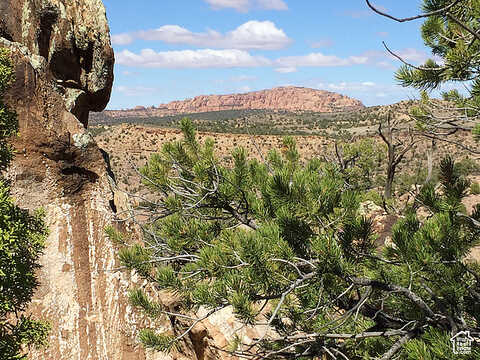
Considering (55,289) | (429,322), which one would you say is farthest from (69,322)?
(429,322)

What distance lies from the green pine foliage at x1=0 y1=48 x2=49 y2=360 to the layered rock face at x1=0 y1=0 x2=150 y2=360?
81 cm

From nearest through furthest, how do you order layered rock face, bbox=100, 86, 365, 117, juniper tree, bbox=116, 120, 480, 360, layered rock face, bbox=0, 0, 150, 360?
juniper tree, bbox=116, 120, 480, 360 < layered rock face, bbox=0, 0, 150, 360 < layered rock face, bbox=100, 86, 365, 117

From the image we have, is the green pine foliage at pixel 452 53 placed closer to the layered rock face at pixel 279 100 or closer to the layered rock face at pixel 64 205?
the layered rock face at pixel 64 205

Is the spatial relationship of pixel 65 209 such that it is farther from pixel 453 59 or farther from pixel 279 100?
pixel 279 100

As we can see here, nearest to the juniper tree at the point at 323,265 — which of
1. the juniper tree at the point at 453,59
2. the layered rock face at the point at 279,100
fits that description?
the juniper tree at the point at 453,59

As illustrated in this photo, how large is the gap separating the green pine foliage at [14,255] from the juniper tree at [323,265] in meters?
0.90

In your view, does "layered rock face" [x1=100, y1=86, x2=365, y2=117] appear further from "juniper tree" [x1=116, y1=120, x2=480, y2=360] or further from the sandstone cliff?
"juniper tree" [x1=116, y1=120, x2=480, y2=360]

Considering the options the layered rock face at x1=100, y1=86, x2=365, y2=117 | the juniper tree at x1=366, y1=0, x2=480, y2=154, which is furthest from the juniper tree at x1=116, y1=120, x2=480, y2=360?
the layered rock face at x1=100, y1=86, x2=365, y2=117

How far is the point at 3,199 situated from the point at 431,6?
3443 millimetres

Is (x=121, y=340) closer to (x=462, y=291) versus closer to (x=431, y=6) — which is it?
(x=462, y=291)

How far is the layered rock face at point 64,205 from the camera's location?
408cm

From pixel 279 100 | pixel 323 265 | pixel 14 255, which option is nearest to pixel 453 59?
pixel 323 265

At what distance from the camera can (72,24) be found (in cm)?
553

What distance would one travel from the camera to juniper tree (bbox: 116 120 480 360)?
274cm
